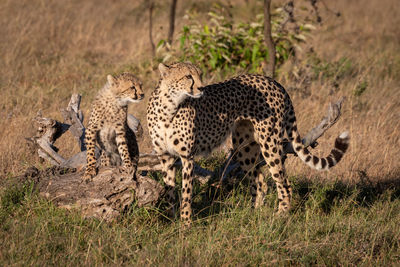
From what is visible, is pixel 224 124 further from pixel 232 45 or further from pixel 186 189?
pixel 232 45

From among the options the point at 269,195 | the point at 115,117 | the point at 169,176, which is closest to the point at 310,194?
the point at 269,195

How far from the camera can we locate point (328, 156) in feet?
13.7

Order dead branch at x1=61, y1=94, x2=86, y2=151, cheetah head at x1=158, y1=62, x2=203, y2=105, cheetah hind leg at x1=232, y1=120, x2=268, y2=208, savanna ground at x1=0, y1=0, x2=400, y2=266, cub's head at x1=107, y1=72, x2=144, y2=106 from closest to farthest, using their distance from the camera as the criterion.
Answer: savanna ground at x1=0, y1=0, x2=400, y2=266, cheetah head at x1=158, y1=62, x2=203, y2=105, cub's head at x1=107, y1=72, x2=144, y2=106, cheetah hind leg at x1=232, y1=120, x2=268, y2=208, dead branch at x1=61, y1=94, x2=86, y2=151

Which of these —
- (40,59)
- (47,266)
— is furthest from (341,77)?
(47,266)

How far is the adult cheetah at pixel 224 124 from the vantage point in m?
3.78

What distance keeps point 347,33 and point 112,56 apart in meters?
5.41

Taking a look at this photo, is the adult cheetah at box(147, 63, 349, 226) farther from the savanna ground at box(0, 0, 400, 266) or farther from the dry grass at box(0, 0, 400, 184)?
the dry grass at box(0, 0, 400, 184)

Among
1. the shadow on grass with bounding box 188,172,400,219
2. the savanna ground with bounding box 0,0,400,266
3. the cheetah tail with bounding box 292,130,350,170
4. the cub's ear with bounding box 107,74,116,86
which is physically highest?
the cub's ear with bounding box 107,74,116,86

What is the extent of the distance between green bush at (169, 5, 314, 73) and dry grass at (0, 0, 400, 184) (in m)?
0.60

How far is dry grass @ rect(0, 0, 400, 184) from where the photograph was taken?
5.48 meters

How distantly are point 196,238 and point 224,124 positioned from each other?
1.11 m

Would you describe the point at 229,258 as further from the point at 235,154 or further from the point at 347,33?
the point at 347,33

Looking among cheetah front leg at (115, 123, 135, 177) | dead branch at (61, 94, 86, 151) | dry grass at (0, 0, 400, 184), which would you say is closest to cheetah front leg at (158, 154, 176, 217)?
cheetah front leg at (115, 123, 135, 177)

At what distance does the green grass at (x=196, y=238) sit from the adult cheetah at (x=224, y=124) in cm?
34
